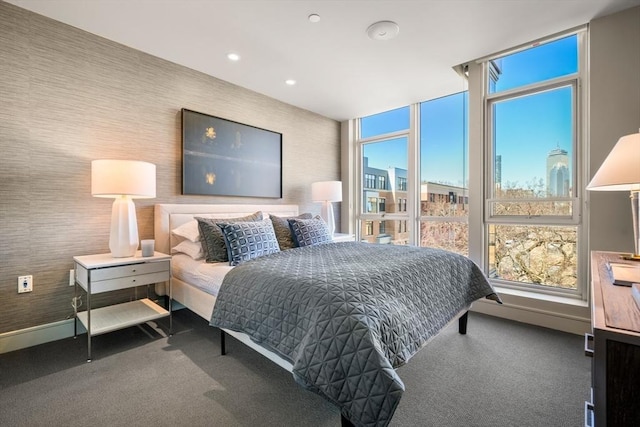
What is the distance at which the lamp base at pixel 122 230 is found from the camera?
2.31 metres

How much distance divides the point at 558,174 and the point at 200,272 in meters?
3.44

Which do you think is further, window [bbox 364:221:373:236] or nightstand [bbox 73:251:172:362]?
window [bbox 364:221:373:236]

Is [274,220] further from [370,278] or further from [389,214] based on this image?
[389,214]

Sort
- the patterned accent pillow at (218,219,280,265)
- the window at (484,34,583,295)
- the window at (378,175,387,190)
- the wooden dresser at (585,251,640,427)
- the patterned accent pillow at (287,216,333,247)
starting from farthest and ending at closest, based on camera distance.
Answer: the window at (378,175,387,190)
the patterned accent pillow at (287,216,333,247)
the window at (484,34,583,295)
the patterned accent pillow at (218,219,280,265)
the wooden dresser at (585,251,640,427)

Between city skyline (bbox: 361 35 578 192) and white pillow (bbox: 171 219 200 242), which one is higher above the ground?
city skyline (bbox: 361 35 578 192)

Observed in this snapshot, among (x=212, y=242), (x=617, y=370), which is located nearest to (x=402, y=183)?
(x=212, y=242)

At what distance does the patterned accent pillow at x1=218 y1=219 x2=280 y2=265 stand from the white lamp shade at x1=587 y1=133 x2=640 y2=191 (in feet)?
7.10

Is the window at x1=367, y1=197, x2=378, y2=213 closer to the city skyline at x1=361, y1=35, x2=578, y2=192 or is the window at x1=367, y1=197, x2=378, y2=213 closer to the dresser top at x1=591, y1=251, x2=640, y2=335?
the city skyline at x1=361, y1=35, x2=578, y2=192

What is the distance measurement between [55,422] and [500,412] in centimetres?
229

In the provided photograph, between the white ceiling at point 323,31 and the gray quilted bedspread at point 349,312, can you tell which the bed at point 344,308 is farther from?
the white ceiling at point 323,31

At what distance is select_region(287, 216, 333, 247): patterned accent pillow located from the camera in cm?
290

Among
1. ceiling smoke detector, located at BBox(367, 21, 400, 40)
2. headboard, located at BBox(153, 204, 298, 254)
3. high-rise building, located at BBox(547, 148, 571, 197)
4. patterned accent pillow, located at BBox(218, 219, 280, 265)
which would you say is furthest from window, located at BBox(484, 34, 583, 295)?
headboard, located at BBox(153, 204, 298, 254)

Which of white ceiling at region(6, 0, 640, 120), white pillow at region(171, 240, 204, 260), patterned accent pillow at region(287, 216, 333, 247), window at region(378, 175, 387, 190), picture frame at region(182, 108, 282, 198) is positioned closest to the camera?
white ceiling at region(6, 0, 640, 120)

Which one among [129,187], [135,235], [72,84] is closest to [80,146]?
[72,84]
